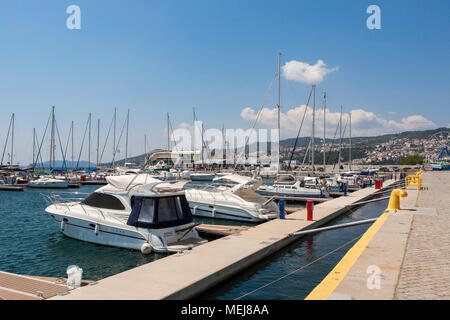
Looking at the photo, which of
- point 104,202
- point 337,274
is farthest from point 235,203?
point 337,274

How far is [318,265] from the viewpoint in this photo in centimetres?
1175

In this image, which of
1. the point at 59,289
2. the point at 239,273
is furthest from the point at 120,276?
the point at 239,273

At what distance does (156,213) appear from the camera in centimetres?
1292

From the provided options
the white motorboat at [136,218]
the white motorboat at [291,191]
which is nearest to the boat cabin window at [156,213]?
the white motorboat at [136,218]

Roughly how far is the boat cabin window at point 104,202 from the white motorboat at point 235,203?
7.50 meters

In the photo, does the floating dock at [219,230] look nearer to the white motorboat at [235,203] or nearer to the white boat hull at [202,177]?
the white motorboat at [235,203]

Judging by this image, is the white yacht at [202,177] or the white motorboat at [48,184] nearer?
the white motorboat at [48,184]

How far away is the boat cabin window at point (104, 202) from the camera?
14.5 metres

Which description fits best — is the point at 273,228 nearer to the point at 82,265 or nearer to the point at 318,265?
the point at 318,265

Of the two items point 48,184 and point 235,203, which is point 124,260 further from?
point 48,184

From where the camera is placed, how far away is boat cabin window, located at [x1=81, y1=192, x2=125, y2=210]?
14516mm

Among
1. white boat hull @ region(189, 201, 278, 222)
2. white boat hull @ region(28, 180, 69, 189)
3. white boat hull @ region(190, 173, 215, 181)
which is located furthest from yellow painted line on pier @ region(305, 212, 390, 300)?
white boat hull @ region(190, 173, 215, 181)

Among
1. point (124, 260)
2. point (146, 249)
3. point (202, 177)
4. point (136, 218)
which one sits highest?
point (136, 218)

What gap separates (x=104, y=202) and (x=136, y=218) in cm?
266
